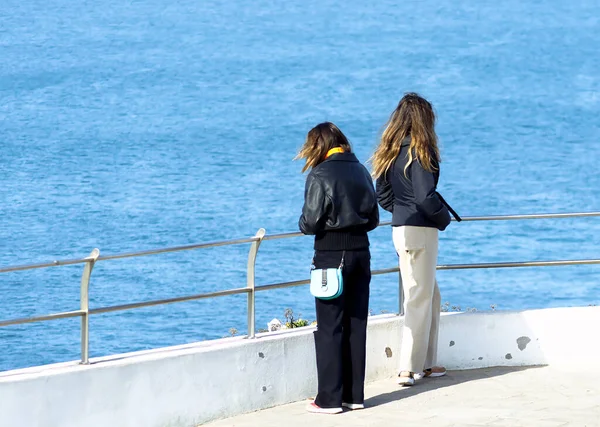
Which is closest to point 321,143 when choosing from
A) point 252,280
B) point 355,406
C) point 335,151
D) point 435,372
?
point 335,151

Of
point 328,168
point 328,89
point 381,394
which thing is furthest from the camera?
point 328,89

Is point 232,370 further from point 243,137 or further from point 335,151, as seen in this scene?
point 243,137

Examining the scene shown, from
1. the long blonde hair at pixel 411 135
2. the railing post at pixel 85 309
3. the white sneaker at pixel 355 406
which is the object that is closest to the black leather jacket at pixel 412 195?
the long blonde hair at pixel 411 135

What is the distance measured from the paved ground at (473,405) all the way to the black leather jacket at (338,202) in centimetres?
100

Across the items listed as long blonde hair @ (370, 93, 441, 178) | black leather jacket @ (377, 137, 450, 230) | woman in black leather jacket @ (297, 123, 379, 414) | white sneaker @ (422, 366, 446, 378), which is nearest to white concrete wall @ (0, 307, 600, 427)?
white sneaker @ (422, 366, 446, 378)

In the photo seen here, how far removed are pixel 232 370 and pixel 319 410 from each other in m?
0.55

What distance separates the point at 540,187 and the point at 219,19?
25995mm

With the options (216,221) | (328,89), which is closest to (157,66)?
(328,89)

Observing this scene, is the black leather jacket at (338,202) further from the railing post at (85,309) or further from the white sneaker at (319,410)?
the railing post at (85,309)

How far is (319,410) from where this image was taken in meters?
7.12

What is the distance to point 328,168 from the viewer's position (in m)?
6.79

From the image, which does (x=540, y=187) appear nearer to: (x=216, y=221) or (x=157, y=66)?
(x=216, y=221)

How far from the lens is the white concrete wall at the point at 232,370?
6.39m

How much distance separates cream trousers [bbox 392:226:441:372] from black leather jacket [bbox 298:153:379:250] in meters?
0.58
